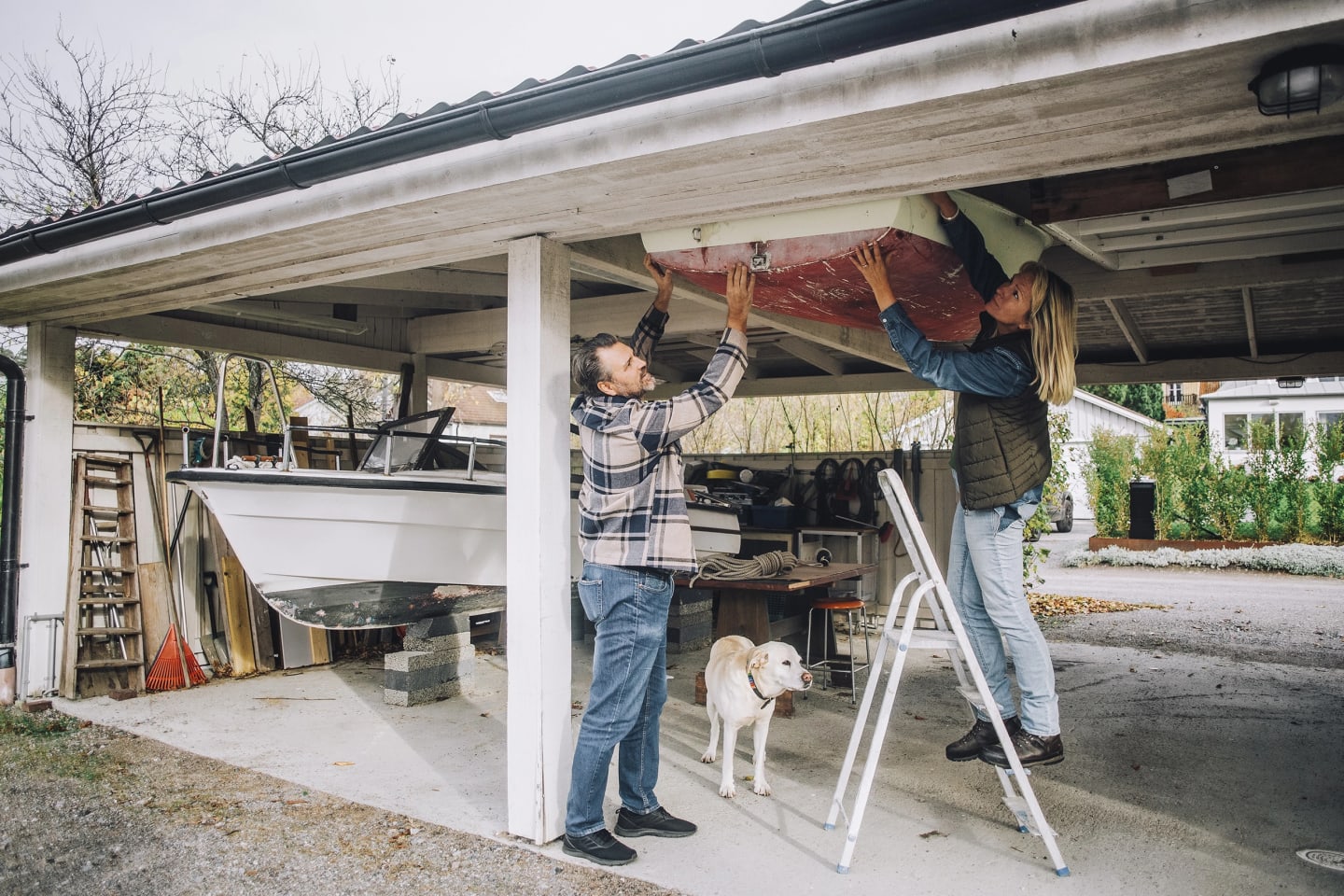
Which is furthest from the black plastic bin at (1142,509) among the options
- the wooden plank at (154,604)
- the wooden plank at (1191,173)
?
the wooden plank at (154,604)

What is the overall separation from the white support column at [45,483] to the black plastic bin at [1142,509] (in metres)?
16.8

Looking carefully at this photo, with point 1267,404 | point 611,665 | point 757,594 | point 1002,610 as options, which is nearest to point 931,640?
point 1002,610

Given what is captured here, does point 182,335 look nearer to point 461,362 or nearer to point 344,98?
point 461,362

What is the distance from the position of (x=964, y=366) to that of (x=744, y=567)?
2957 millimetres

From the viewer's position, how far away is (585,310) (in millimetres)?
6672

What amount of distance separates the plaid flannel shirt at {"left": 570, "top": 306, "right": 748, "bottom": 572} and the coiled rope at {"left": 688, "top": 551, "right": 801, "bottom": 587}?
98.5 inches

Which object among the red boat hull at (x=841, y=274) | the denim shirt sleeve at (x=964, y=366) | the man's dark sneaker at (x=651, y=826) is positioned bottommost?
the man's dark sneaker at (x=651, y=826)

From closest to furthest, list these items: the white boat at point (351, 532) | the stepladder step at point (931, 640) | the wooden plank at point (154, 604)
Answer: the stepladder step at point (931, 640) → the white boat at point (351, 532) → the wooden plank at point (154, 604)

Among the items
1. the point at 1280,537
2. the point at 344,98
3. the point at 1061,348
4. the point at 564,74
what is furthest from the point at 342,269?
the point at 1280,537

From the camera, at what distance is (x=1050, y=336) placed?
3.25 meters

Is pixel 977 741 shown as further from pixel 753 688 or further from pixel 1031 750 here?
pixel 753 688

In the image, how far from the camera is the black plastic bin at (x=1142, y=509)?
54.2ft

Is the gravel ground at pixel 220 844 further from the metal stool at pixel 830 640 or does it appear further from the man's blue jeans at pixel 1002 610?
the metal stool at pixel 830 640

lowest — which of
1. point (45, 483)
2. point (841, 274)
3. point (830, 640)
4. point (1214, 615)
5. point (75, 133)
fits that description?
point (1214, 615)
